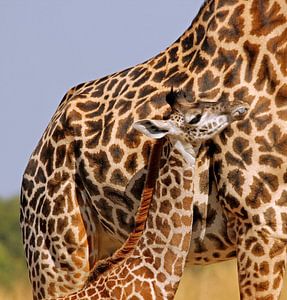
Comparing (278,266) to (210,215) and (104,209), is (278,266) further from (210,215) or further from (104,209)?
(104,209)

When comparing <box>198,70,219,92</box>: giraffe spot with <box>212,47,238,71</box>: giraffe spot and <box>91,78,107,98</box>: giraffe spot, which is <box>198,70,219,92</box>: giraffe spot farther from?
<box>91,78,107,98</box>: giraffe spot

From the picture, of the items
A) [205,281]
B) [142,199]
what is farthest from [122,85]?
[205,281]

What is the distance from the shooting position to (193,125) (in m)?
10.7

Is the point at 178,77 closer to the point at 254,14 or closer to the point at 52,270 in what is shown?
the point at 254,14

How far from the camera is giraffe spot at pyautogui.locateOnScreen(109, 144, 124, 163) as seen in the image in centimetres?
1201

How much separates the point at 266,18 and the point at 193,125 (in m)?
1.16

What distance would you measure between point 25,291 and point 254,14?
7.27m

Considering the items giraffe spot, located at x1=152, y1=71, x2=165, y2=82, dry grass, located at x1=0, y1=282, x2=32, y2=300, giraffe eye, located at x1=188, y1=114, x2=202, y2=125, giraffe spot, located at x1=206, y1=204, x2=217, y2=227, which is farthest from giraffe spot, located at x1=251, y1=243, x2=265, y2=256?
dry grass, located at x1=0, y1=282, x2=32, y2=300

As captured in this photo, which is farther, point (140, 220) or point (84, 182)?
point (84, 182)

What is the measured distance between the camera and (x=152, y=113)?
1181cm

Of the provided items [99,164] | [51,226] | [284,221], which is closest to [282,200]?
[284,221]

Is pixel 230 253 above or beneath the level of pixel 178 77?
beneath

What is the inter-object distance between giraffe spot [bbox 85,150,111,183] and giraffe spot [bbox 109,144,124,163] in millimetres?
70

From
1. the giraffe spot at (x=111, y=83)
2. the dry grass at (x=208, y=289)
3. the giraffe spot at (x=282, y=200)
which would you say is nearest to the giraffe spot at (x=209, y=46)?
the giraffe spot at (x=111, y=83)
